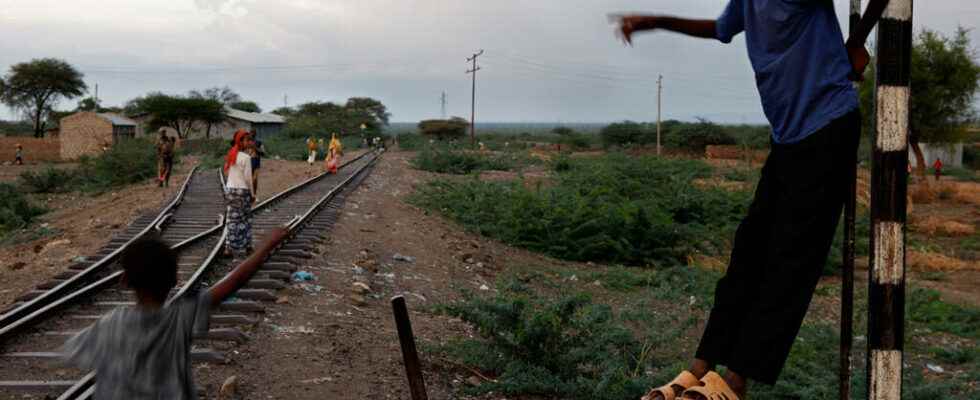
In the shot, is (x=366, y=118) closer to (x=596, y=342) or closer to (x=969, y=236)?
(x=969, y=236)

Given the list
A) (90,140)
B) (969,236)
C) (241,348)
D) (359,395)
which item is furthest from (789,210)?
(90,140)

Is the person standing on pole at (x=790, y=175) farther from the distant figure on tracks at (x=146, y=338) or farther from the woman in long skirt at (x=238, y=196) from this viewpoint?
the woman in long skirt at (x=238, y=196)

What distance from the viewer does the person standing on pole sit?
2.87 meters

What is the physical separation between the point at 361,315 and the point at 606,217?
9762 mm

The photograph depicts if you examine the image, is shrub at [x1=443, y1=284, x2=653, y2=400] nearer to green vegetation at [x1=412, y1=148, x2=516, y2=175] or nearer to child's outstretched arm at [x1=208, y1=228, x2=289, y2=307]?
child's outstretched arm at [x1=208, y1=228, x2=289, y2=307]

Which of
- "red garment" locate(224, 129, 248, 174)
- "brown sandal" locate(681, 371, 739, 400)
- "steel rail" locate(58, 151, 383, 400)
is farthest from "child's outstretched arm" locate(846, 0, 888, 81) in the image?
"red garment" locate(224, 129, 248, 174)

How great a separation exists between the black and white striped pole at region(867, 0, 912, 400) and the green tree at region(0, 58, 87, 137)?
95039 mm

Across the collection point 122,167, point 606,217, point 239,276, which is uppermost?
point 239,276

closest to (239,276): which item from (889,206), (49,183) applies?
(889,206)

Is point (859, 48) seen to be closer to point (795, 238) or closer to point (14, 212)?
point (795, 238)

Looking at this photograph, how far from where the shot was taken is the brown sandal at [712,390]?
292 centimetres

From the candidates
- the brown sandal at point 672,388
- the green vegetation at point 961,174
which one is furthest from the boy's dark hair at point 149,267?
the green vegetation at point 961,174

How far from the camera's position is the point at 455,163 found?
4041 cm

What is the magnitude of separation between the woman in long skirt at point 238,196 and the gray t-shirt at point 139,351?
9.34 metres
